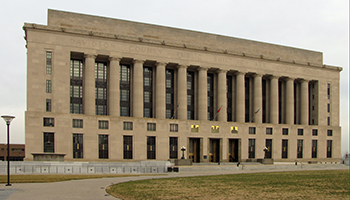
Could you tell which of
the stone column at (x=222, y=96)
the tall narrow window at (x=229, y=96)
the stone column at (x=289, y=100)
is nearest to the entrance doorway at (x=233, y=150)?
the stone column at (x=222, y=96)

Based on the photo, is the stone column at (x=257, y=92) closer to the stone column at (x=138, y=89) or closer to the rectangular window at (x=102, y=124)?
the stone column at (x=138, y=89)

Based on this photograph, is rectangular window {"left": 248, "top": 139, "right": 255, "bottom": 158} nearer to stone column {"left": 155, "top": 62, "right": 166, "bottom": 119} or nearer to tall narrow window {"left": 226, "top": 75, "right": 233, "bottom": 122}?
tall narrow window {"left": 226, "top": 75, "right": 233, "bottom": 122}

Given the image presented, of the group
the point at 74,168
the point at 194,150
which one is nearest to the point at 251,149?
the point at 194,150

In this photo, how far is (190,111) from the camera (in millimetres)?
76812

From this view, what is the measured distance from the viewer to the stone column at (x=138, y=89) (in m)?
68.9

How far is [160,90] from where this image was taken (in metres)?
71.0

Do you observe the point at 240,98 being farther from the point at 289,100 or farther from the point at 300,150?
the point at 300,150

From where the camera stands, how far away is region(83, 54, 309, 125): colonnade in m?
66.1

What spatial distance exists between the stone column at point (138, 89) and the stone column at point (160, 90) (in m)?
3.56

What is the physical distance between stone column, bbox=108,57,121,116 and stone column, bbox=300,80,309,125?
1811 inches

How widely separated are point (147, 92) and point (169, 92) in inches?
192

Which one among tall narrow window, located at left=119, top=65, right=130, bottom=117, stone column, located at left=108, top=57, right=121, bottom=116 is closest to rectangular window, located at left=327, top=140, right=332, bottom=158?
tall narrow window, located at left=119, top=65, right=130, bottom=117

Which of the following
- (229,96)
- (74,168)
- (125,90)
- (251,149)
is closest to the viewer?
(74,168)

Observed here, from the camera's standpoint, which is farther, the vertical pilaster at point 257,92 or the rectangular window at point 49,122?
the vertical pilaster at point 257,92
